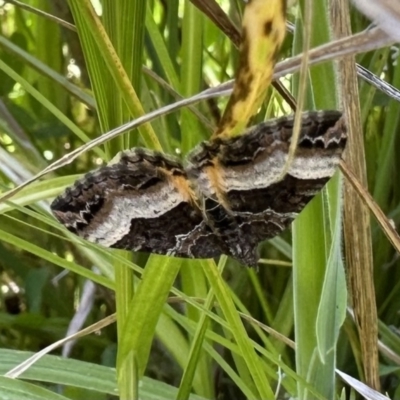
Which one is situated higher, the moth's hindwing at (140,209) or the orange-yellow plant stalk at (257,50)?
the moth's hindwing at (140,209)

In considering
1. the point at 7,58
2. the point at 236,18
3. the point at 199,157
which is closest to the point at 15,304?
the point at 7,58

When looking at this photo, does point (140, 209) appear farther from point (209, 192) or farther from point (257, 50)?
point (257, 50)

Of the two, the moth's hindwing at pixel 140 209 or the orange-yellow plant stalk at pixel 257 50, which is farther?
the moth's hindwing at pixel 140 209

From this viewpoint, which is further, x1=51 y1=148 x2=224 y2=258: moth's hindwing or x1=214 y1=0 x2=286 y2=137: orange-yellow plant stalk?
x1=51 y1=148 x2=224 y2=258: moth's hindwing

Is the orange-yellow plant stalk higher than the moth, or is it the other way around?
the moth

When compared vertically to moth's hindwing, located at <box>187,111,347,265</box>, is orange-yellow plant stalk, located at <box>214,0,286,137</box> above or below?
below

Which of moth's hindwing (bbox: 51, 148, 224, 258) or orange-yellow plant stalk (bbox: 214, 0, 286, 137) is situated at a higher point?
moth's hindwing (bbox: 51, 148, 224, 258)

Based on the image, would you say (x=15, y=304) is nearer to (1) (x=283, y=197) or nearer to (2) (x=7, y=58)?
(2) (x=7, y=58)
